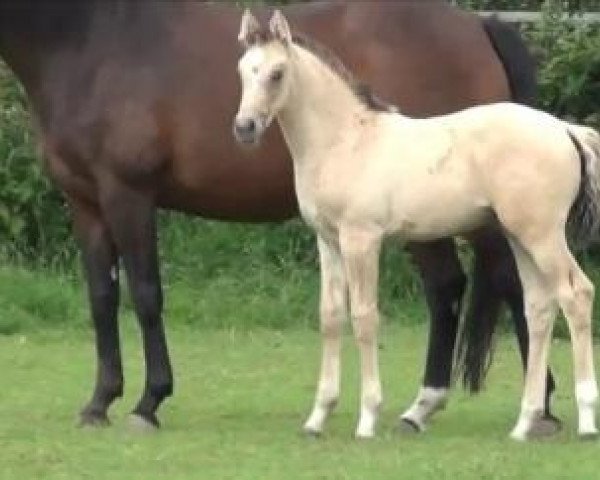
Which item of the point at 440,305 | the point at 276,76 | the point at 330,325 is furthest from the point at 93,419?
the point at 276,76

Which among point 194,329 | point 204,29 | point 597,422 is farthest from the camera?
point 194,329

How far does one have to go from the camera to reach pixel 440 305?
9039 mm

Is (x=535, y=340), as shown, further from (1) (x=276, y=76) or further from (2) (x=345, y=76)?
(1) (x=276, y=76)

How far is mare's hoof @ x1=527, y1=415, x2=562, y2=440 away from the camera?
8.00m

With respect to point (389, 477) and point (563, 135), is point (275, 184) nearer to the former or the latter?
point (563, 135)

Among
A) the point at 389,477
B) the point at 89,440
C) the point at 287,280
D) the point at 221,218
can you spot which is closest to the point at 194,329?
the point at 287,280

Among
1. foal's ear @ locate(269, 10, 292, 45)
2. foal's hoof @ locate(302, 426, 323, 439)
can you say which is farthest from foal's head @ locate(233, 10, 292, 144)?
foal's hoof @ locate(302, 426, 323, 439)

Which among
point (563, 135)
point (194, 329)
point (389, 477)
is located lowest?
point (194, 329)

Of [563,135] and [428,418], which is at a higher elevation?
[563,135]

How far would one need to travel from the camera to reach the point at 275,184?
8938 millimetres

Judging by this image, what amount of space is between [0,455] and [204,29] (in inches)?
96.2

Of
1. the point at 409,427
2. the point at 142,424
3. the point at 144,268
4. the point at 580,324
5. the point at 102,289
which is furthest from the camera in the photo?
the point at 102,289

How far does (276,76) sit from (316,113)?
310mm

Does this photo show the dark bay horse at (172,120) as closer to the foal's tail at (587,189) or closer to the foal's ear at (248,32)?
the foal's tail at (587,189)
